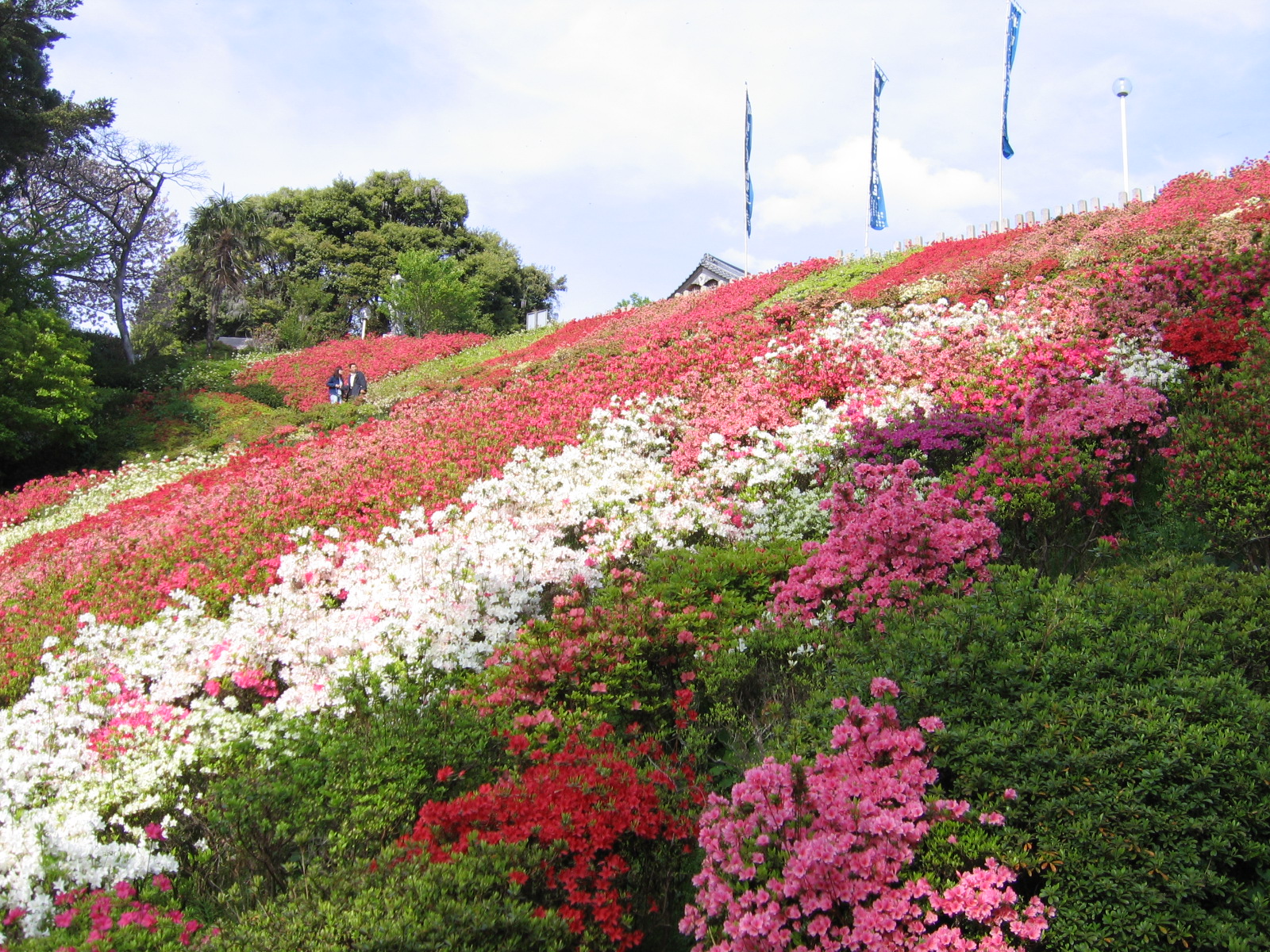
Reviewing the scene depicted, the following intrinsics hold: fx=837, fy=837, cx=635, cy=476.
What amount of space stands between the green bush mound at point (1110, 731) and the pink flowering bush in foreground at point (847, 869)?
0.18 meters

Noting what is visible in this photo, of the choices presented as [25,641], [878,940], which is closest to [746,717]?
[878,940]

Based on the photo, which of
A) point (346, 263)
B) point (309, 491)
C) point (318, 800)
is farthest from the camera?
point (346, 263)

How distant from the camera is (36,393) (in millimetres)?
18250

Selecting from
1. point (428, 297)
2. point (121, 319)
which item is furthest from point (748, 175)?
point (121, 319)

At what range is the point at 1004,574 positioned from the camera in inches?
179

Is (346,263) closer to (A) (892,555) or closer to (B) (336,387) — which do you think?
(B) (336,387)

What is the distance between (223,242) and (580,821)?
4029 cm

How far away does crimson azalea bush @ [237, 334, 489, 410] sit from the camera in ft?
89.7

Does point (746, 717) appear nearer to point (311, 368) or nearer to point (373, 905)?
point (373, 905)

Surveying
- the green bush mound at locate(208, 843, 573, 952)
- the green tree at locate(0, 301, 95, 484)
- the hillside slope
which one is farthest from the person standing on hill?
the green bush mound at locate(208, 843, 573, 952)

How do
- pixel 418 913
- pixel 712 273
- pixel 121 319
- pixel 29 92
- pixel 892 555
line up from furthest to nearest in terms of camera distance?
1. pixel 712 273
2. pixel 121 319
3. pixel 29 92
4. pixel 892 555
5. pixel 418 913

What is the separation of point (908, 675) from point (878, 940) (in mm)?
1270

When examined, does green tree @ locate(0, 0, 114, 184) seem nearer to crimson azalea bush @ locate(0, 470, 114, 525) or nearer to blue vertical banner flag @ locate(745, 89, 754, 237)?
crimson azalea bush @ locate(0, 470, 114, 525)

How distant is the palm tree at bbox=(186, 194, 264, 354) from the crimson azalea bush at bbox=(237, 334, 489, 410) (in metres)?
6.62
